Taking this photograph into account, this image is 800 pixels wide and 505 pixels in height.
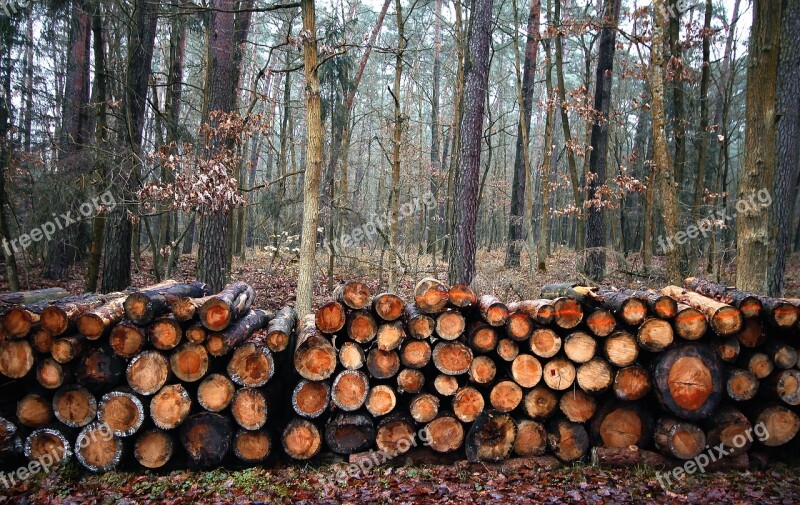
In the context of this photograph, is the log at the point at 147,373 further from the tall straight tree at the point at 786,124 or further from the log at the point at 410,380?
the tall straight tree at the point at 786,124

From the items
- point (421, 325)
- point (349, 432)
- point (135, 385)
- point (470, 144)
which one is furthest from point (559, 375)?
point (470, 144)

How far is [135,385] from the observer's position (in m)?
4.30

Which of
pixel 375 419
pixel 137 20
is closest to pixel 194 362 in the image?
pixel 375 419

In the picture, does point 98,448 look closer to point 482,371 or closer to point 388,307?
point 388,307

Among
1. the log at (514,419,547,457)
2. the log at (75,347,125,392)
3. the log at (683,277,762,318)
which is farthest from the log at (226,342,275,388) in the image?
the log at (683,277,762,318)

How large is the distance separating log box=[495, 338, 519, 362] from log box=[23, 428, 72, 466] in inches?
155

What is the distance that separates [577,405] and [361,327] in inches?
85.2

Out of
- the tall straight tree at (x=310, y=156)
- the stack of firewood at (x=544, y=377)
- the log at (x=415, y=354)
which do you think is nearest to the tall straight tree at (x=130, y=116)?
the tall straight tree at (x=310, y=156)

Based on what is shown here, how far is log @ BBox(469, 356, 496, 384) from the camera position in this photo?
14.9 feet

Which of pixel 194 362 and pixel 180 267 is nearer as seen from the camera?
pixel 194 362

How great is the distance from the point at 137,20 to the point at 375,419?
34.7ft

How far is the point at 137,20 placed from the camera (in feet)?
35.0

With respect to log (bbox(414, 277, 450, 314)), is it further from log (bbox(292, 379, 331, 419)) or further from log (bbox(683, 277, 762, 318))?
log (bbox(683, 277, 762, 318))

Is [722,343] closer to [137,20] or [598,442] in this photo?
[598,442]
